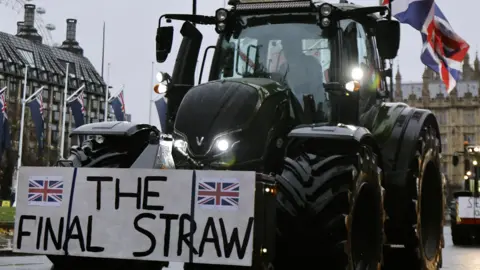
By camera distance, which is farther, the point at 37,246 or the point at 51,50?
the point at 51,50

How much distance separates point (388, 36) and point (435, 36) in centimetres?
987

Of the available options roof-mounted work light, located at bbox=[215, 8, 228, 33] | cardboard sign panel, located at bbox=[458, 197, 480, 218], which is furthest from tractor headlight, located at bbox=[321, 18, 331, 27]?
cardboard sign panel, located at bbox=[458, 197, 480, 218]

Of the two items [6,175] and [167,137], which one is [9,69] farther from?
[167,137]

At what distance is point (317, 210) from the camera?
21.1 ft

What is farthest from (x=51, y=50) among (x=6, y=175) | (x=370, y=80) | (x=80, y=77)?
(x=370, y=80)

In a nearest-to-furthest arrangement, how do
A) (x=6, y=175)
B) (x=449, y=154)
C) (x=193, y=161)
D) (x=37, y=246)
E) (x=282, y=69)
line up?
(x=37, y=246), (x=193, y=161), (x=282, y=69), (x=6, y=175), (x=449, y=154)

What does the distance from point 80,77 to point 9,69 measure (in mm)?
Answer: 20537

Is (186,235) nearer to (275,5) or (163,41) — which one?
(163,41)

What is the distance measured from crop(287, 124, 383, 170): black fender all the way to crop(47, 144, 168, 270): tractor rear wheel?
4.92ft

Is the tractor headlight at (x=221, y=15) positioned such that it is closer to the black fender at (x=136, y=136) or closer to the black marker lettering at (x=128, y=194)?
the black fender at (x=136, y=136)

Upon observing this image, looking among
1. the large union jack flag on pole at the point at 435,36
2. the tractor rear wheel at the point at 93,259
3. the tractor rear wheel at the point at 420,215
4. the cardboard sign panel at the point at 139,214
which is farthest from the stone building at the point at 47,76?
the cardboard sign panel at the point at 139,214

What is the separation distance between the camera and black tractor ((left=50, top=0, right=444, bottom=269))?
6551 millimetres

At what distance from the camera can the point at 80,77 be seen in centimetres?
13350

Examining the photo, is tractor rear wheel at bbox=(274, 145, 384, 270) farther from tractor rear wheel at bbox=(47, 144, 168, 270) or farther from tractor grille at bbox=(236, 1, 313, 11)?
tractor grille at bbox=(236, 1, 313, 11)
